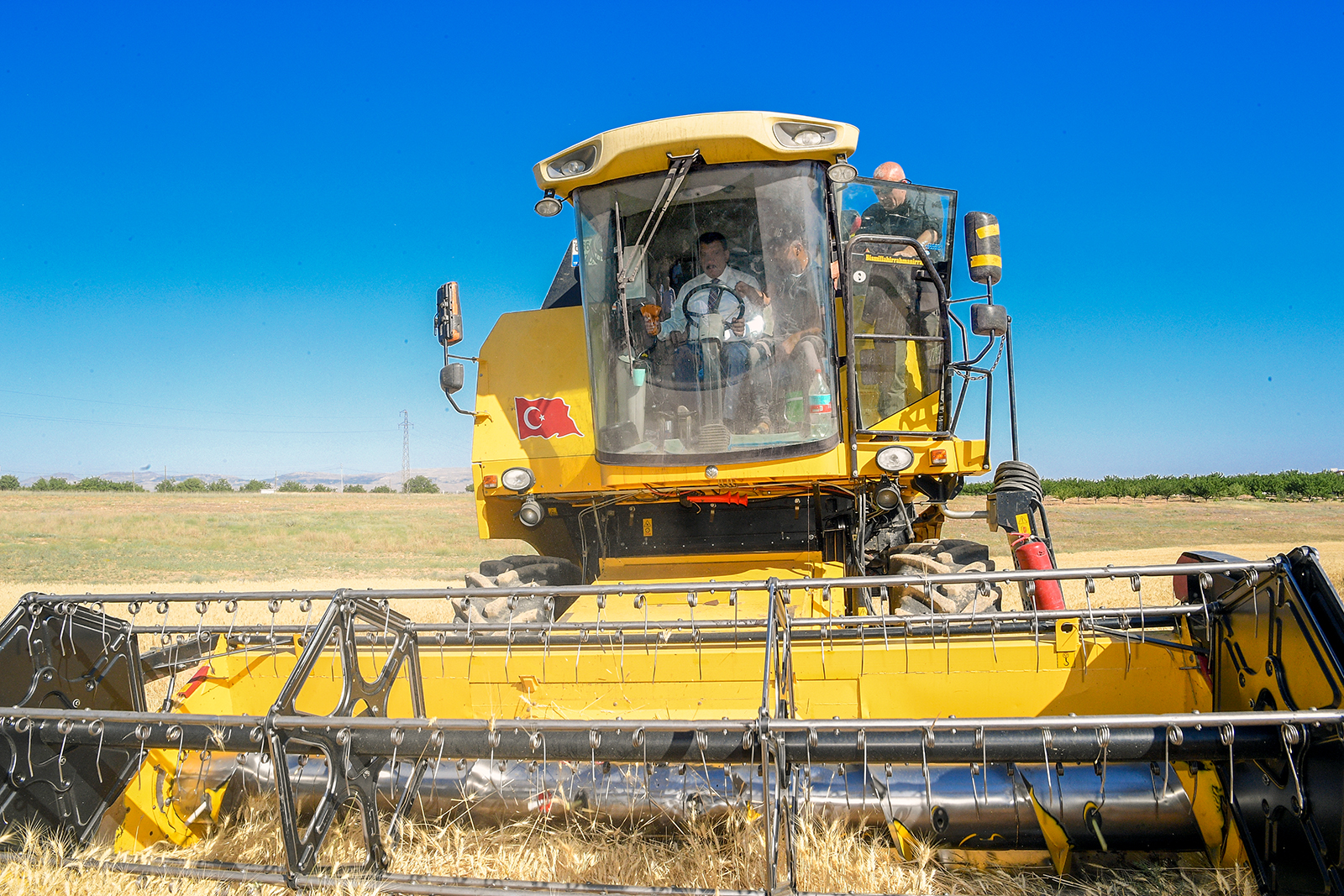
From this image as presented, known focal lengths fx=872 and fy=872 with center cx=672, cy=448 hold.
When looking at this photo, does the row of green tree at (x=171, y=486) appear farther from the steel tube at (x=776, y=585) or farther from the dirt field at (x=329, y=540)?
the steel tube at (x=776, y=585)

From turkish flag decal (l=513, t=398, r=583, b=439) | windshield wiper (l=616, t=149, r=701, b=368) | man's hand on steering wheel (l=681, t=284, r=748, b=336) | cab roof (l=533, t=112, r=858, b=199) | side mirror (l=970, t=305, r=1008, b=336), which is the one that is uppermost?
cab roof (l=533, t=112, r=858, b=199)

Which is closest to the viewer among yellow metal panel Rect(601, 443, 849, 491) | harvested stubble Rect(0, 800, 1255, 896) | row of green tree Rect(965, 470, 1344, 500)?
harvested stubble Rect(0, 800, 1255, 896)

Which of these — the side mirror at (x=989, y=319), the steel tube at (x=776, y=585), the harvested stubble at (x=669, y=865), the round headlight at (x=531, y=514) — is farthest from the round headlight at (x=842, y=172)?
the harvested stubble at (x=669, y=865)

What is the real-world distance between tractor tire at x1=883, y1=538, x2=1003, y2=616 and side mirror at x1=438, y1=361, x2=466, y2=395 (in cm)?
254

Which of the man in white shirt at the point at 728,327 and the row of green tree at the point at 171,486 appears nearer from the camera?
the man in white shirt at the point at 728,327

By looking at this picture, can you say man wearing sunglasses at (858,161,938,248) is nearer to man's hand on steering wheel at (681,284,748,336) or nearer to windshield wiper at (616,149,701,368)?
man's hand on steering wheel at (681,284,748,336)

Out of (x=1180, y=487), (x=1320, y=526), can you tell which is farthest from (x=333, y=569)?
(x=1180, y=487)

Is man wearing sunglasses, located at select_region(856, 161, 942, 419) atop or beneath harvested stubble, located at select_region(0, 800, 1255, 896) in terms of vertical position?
atop

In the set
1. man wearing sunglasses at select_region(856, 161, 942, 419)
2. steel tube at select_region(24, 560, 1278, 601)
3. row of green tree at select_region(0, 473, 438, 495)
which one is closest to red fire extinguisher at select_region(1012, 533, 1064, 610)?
steel tube at select_region(24, 560, 1278, 601)

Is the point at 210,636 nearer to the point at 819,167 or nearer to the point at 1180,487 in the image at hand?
the point at 819,167

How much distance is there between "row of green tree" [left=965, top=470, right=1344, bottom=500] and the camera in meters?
32.3

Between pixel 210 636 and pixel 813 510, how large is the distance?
9.94 feet

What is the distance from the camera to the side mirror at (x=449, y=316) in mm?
4660

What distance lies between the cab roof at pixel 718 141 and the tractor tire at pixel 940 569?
6.82ft
